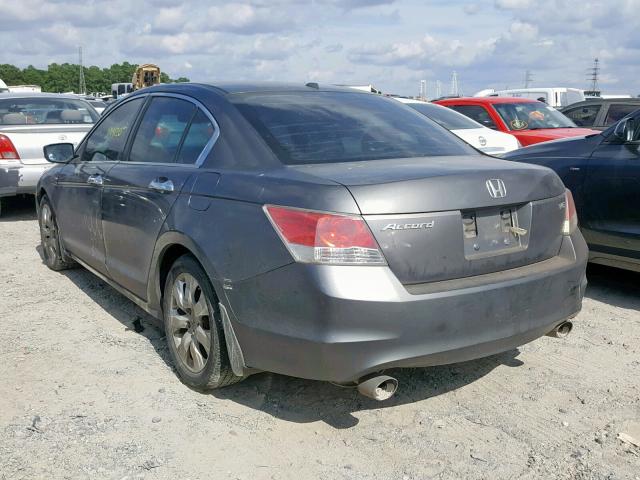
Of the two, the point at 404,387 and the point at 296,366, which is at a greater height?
the point at 296,366

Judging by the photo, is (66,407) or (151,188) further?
(151,188)

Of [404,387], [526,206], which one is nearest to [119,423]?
[404,387]

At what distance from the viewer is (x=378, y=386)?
9.70 feet

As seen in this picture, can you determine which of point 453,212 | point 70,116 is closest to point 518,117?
point 70,116

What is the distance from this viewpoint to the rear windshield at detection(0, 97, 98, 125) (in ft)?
30.8

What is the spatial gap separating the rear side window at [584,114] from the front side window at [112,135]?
9.18 meters

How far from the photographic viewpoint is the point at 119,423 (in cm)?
331

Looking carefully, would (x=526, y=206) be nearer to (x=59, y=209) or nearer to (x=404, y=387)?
(x=404, y=387)

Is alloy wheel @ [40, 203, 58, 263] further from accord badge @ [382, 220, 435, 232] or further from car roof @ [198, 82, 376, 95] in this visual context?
accord badge @ [382, 220, 435, 232]

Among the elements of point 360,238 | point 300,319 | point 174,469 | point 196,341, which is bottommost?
point 174,469

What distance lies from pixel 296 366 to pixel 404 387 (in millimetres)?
968

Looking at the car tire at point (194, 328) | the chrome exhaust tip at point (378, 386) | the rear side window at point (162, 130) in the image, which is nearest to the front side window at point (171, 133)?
the rear side window at point (162, 130)

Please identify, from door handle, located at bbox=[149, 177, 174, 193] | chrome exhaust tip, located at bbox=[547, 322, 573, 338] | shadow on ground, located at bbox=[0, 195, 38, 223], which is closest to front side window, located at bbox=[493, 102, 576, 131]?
shadow on ground, located at bbox=[0, 195, 38, 223]

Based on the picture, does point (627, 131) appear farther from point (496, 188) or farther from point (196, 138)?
point (196, 138)
